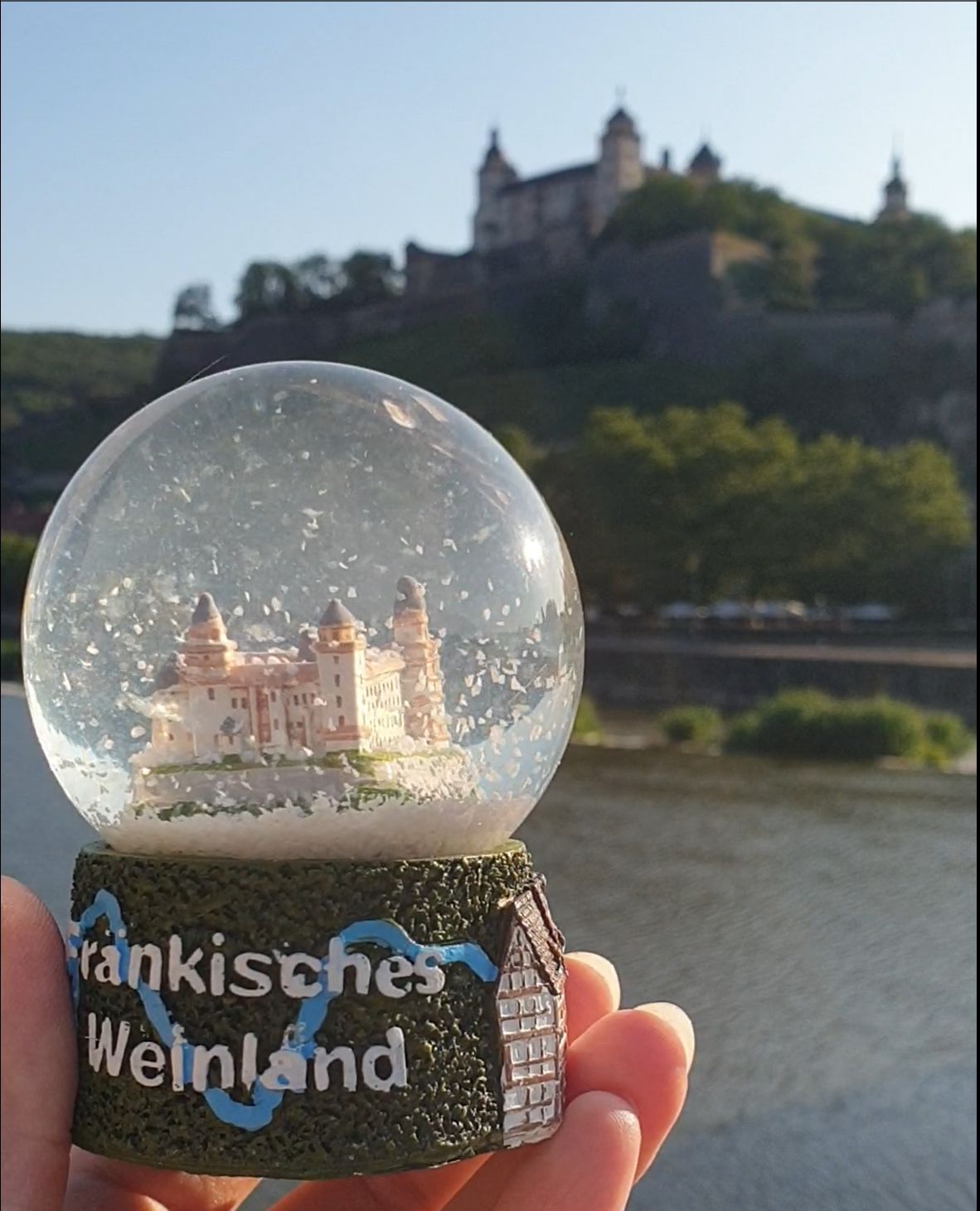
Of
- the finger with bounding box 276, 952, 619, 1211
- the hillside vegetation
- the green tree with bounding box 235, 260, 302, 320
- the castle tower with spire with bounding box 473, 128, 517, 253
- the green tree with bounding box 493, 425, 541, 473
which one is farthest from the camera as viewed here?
the castle tower with spire with bounding box 473, 128, 517, 253

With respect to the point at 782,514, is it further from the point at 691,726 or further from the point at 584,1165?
the point at 584,1165

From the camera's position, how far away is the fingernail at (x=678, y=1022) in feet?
3.04

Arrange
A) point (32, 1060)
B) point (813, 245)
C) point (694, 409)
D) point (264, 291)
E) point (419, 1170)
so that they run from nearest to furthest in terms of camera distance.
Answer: point (32, 1060) → point (419, 1170) → point (264, 291) → point (694, 409) → point (813, 245)

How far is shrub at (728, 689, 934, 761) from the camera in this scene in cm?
1150

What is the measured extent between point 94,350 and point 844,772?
9564 mm

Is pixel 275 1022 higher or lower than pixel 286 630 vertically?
lower

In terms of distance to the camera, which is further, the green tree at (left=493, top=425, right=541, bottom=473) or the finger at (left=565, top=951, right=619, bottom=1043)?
the green tree at (left=493, top=425, right=541, bottom=473)

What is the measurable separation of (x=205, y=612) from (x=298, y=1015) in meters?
0.22

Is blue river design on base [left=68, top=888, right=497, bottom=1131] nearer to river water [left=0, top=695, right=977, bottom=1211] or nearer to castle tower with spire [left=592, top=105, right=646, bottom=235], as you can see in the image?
river water [left=0, top=695, right=977, bottom=1211]

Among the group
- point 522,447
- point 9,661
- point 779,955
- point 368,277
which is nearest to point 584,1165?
point 9,661

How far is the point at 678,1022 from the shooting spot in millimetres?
937

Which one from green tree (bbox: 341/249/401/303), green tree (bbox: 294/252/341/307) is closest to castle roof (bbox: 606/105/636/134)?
green tree (bbox: 341/249/401/303)

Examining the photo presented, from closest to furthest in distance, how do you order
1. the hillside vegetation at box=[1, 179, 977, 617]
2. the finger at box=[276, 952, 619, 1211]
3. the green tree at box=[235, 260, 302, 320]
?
the finger at box=[276, 952, 619, 1211] < the hillside vegetation at box=[1, 179, 977, 617] < the green tree at box=[235, 260, 302, 320]

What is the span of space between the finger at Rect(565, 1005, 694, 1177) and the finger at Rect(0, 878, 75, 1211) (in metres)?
0.29
